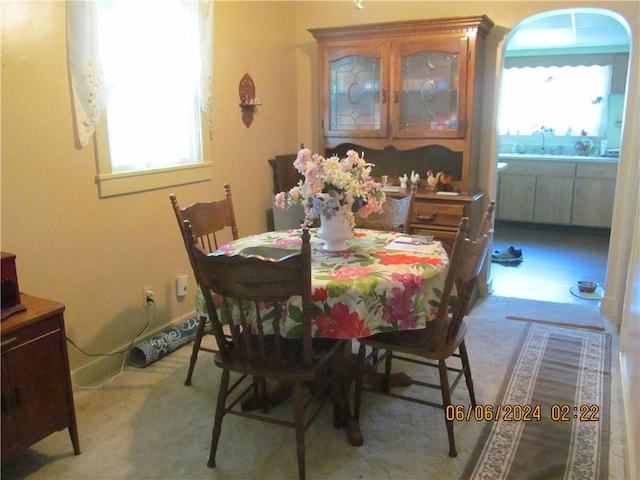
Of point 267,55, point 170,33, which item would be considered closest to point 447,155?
point 267,55

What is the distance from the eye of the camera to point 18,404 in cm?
190

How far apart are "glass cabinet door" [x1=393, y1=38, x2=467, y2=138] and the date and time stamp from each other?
72.7 inches

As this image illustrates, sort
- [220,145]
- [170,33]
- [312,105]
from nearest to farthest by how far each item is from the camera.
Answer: [170,33] < [220,145] < [312,105]

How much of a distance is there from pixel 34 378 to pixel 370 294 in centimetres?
126

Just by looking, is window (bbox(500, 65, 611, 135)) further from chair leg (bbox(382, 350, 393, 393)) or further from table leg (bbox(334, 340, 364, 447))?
table leg (bbox(334, 340, 364, 447))

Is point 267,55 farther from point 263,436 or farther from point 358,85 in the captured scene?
point 263,436

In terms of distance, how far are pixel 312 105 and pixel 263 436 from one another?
2802 mm

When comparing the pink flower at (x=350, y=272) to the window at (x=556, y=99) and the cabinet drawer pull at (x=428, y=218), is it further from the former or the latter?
the window at (x=556, y=99)

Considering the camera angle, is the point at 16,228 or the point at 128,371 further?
the point at 128,371

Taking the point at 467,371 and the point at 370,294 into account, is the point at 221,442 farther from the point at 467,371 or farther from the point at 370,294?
the point at 467,371

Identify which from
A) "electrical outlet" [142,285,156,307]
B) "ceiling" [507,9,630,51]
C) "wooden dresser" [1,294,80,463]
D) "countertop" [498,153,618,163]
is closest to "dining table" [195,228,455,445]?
"wooden dresser" [1,294,80,463]

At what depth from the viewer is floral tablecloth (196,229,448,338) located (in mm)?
1932

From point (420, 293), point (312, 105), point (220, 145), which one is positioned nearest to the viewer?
point (420, 293)

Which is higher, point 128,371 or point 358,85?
point 358,85
